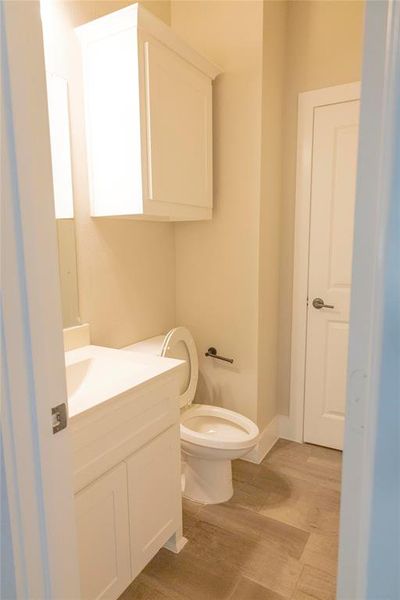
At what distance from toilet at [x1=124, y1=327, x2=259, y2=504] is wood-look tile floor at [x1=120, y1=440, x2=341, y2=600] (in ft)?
0.29

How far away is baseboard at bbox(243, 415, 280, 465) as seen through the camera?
2289 mm

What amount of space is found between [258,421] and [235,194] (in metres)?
1.34

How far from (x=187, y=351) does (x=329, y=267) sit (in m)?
1.01

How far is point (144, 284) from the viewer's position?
7.08 feet

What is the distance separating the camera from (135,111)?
5.21ft

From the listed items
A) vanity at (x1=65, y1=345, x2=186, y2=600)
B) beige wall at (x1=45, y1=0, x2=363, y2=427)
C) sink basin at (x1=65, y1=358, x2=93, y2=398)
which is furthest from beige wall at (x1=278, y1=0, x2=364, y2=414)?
sink basin at (x1=65, y1=358, x2=93, y2=398)

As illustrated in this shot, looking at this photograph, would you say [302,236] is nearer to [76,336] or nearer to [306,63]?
[306,63]

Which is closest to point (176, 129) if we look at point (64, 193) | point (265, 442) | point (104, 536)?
point (64, 193)

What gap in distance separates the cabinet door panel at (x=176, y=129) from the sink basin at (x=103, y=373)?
28.1 inches

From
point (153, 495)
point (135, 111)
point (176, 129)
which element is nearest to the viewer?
point (153, 495)

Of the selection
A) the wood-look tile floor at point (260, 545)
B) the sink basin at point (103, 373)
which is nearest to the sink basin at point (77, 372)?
the sink basin at point (103, 373)

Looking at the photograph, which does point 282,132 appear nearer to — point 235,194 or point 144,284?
point 235,194

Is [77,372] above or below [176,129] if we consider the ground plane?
below

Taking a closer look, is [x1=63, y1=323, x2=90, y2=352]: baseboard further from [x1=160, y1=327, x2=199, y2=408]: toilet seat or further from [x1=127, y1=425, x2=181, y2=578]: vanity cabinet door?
[x1=127, y1=425, x2=181, y2=578]: vanity cabinet door
